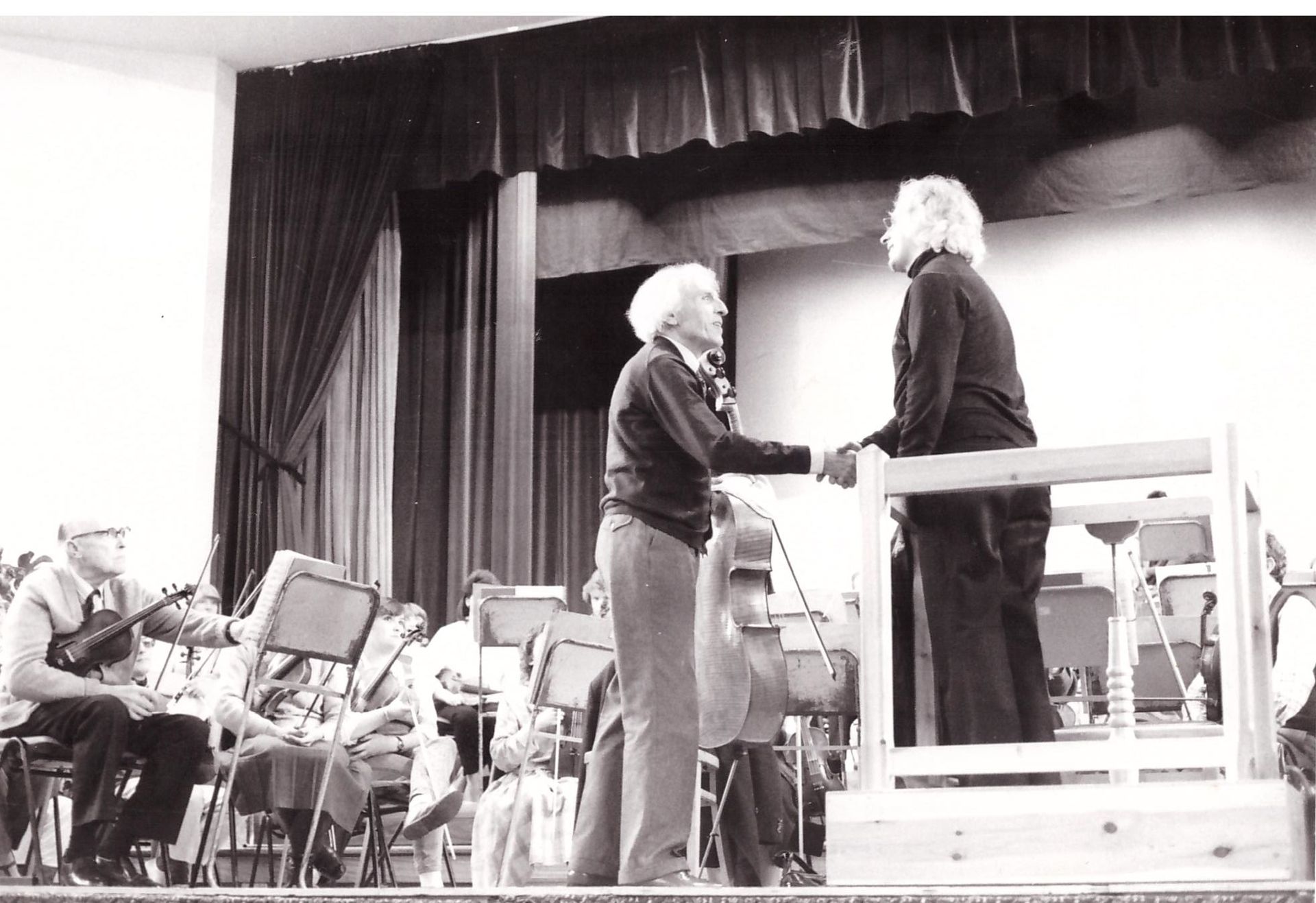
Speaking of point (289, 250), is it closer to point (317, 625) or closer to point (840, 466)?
point (317, 625)

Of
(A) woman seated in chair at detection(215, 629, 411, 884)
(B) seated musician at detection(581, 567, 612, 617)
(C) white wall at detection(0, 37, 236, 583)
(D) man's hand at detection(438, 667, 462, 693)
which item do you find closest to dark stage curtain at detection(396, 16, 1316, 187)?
(C) white wall at detection(0, 37, 236, 583)

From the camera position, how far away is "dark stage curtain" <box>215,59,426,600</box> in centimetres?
792

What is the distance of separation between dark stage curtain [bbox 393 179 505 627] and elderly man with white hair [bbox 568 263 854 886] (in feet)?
17.1

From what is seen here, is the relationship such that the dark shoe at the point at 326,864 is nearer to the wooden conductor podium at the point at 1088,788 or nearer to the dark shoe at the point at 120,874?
the dark shoe at the point at 120,874

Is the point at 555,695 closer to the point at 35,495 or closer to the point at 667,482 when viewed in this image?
the point at 667,482

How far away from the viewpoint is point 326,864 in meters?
4.51

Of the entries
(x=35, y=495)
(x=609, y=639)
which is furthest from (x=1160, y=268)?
(x=35, y=495)

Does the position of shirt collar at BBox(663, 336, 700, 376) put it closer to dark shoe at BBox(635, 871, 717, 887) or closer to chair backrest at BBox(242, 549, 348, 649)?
dark shoe at BBox(635, 871, 717, 887)

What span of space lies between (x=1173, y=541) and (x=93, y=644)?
366 cm

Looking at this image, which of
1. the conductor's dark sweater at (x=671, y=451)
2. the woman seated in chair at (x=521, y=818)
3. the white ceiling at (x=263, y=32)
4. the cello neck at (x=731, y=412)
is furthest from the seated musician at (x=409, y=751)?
the white ceiling at (x=263, y=32)

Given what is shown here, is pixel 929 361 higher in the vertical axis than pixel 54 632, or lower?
higher

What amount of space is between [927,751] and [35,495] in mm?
5708

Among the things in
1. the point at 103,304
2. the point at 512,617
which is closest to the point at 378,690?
the point at 512,617

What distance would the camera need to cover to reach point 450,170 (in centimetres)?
806
